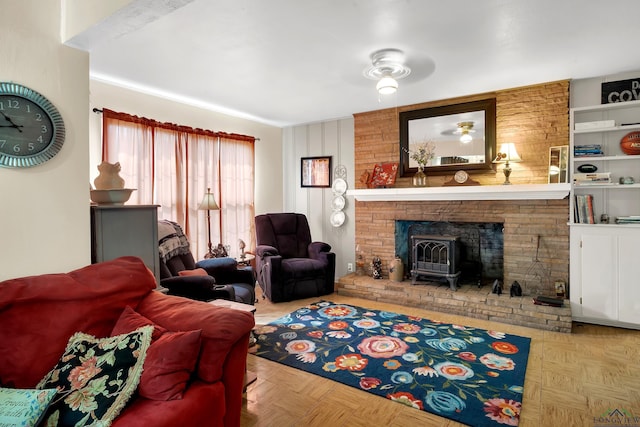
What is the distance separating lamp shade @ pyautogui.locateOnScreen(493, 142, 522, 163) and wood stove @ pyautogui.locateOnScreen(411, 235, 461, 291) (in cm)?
104

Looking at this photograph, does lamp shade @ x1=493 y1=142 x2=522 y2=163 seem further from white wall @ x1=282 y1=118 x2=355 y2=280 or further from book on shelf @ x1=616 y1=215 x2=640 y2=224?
white wall @ x1=282 y1=118 x2=355 y2=280

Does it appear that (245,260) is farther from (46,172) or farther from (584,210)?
(584,210)

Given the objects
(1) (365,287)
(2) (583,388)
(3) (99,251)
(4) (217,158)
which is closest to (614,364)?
(2) (583,388)

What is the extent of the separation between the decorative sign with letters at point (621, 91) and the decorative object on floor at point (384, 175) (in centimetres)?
226

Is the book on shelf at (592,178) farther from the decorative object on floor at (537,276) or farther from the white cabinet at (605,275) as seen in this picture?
the decorative object on floor at (537,276)

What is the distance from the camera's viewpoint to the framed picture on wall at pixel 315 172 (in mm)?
5293

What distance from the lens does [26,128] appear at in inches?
70.3

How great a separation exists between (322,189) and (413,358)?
3.15m

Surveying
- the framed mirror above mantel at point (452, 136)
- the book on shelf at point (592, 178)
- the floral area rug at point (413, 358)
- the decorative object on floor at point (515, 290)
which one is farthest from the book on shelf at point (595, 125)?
the floral area rug at point (413, 358)

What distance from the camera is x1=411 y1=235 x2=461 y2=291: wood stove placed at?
4.05m

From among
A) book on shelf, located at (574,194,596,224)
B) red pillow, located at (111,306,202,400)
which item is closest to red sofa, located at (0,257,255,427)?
red pillow, located at (111,306,202,400)

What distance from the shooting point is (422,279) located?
444 cm

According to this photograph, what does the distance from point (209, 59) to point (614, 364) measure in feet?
13.4

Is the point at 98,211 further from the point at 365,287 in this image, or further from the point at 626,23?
the point at 626,23
